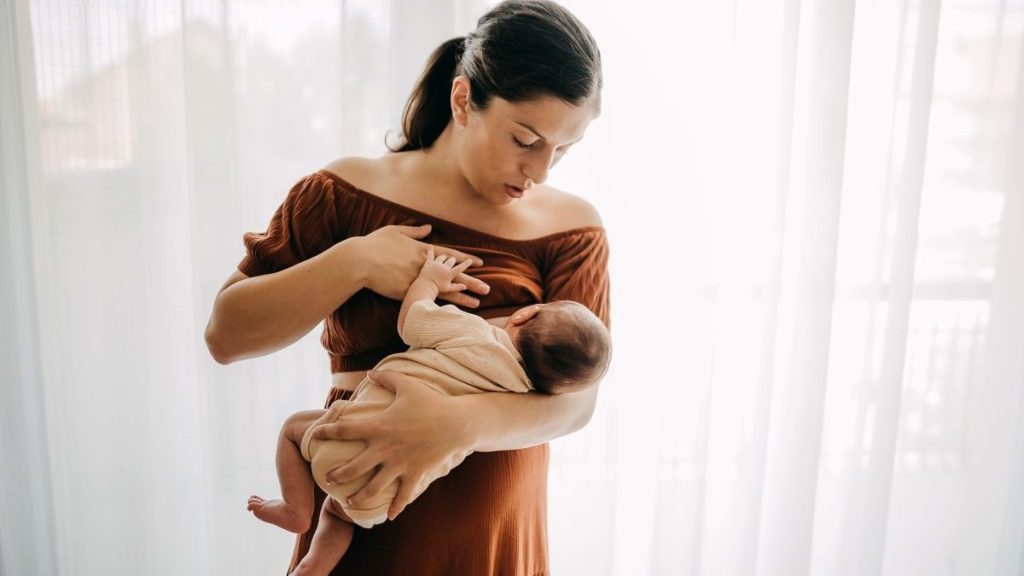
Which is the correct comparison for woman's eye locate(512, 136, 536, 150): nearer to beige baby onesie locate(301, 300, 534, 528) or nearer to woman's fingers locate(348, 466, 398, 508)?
beige baby onesie locate(301, 300, 534, 528)

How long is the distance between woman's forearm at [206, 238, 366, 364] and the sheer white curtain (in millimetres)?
832

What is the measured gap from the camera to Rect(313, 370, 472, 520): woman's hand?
932 mm

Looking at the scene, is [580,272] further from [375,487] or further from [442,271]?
[375,487]

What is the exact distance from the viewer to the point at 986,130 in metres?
2.05

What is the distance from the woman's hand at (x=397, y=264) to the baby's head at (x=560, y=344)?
0.28 feet

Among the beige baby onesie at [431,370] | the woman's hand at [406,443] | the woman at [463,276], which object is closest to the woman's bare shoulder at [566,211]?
the woman at [463,276]

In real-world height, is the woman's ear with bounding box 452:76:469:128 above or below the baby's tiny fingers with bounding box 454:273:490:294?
above

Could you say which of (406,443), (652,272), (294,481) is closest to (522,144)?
Result: (406,443)

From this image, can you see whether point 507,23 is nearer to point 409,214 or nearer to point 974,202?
point 409,214

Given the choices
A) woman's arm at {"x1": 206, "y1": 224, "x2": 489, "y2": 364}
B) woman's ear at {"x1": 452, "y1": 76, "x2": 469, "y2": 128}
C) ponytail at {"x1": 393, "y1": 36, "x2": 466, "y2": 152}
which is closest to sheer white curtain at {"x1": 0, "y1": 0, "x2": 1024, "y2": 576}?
ponytail at {"x1": 393, "y1": 36, "x2": 466, "y2": 152}

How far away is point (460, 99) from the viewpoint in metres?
1.10

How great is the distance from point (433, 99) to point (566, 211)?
0.28 m

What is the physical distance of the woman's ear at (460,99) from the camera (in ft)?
3.59

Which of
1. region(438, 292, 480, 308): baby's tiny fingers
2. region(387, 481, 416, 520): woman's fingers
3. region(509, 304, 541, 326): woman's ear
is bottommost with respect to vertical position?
region(387, 481, 416, 520): woman's fingers
